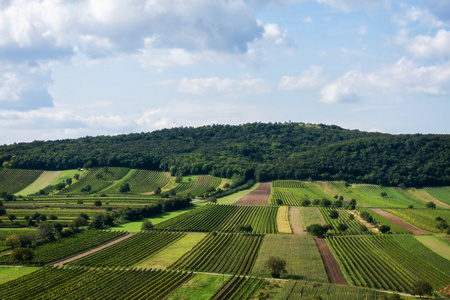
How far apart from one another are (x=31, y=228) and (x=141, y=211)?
31040 millimetres

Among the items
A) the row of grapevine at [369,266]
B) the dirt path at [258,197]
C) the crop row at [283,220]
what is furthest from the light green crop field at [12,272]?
the dirt path at [258,197]

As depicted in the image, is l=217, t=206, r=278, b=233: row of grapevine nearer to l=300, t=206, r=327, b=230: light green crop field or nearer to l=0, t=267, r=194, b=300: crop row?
Result: l=300, t=206, r=327, b=230: light green crop field

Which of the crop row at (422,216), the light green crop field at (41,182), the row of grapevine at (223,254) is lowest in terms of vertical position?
the row of grapevine at (223,254)

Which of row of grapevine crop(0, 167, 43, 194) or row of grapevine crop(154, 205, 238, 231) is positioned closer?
row of grapevine crop(154, 205, 238, 231)

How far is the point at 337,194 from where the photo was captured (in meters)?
153

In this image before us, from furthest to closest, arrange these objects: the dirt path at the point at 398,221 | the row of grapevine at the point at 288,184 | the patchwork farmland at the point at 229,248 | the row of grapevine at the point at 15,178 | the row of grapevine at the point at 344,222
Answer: the row of grapevine at the point at 15,178 → the row of grapevine at the point at 288,184 → the dirt path at the point at 398,221 → the row of grapevine at the point at 344,222 → the patchwork farmland at the point at 229,248

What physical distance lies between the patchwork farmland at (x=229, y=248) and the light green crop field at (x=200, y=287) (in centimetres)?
16

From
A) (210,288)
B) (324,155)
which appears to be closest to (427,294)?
(210,288)

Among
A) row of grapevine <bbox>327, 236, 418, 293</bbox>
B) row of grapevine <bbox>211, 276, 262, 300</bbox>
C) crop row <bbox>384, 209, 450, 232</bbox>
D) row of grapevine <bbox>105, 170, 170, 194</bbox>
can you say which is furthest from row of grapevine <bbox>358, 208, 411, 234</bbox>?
row of grapevine <bbox>105, 170, 170, 194</bbox>

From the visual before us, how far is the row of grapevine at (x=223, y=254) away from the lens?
214 feet

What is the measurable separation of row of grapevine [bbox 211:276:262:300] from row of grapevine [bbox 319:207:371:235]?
41293 mm

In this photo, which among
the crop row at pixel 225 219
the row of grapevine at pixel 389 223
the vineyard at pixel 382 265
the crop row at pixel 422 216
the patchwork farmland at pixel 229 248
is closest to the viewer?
the patchwork farmland at pixel 229 248

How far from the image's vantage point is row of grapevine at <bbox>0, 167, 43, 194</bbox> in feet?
569

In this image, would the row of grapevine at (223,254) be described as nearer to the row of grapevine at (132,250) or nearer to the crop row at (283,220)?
the row of grapevine at (132,250)
